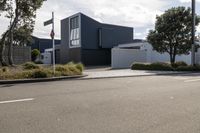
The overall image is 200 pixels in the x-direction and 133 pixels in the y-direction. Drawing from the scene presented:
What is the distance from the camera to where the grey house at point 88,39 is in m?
51.4

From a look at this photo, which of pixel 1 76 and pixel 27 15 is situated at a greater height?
pixel 27 15

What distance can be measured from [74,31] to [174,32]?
24.1 m

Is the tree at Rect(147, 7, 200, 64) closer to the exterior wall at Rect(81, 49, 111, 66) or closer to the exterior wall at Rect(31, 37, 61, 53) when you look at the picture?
the exterior wall at Rect(81, 49, 111, 66)

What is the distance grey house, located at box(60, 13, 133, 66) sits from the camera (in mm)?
51375

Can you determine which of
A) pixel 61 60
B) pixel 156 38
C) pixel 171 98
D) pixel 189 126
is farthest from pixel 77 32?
pixel 189 126

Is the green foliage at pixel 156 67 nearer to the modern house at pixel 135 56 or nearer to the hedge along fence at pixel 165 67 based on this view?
the hedge along fence at pixel 165 67

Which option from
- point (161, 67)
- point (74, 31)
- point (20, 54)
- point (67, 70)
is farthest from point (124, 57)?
point (67, 70)

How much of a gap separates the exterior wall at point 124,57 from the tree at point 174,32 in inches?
282

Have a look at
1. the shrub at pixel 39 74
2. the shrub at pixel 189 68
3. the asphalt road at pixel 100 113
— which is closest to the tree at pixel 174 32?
the shrub at pixel 189 68

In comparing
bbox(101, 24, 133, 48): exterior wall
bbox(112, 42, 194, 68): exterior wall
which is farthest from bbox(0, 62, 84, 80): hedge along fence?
bbox(101, 24, 133, 48): exterior wall

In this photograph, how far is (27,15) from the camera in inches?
953

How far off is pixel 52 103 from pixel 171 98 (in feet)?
12.3

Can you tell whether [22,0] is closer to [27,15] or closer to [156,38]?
[27,15]

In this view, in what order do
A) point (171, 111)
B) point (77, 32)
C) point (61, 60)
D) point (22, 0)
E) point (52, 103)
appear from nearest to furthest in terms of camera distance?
point (171, 111) → point (52, 103) → point (22, 0) → point (77, 32) → point (61, 60)
